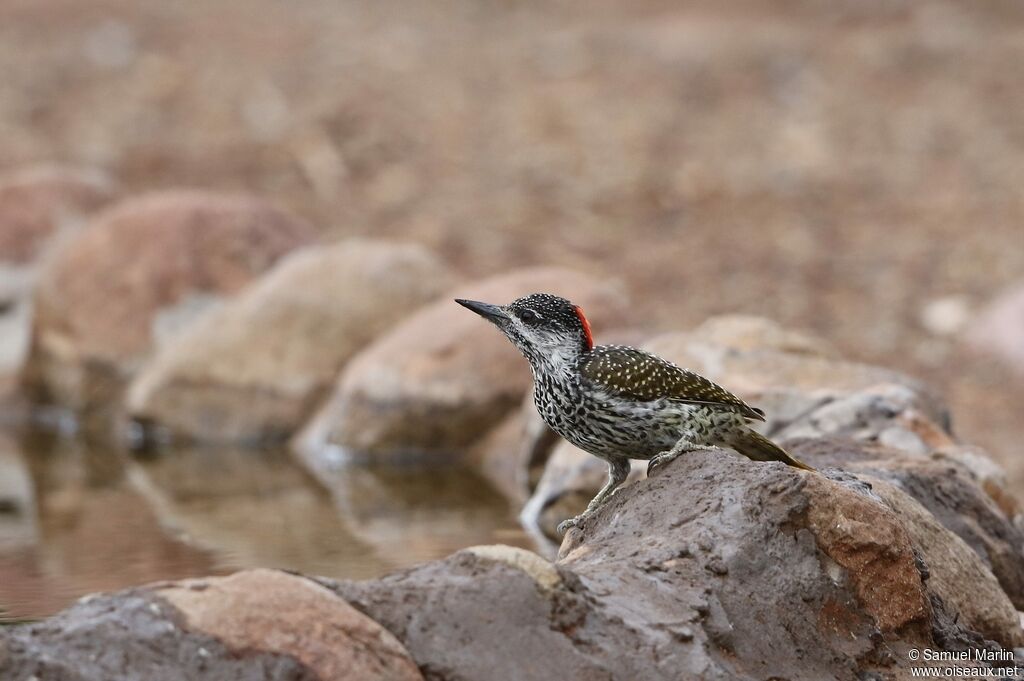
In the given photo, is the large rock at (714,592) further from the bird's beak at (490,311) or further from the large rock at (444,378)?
the large rock at (444,378)

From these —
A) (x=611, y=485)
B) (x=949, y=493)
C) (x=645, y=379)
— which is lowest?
(x=949, y=493)

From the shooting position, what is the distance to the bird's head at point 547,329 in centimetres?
471

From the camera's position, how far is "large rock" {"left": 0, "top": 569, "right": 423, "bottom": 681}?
336cm

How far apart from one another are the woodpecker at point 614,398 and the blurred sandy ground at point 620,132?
508 cm

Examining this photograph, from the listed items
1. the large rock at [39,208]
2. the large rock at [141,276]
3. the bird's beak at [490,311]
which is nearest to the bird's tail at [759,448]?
the bird's beak at [490,311]

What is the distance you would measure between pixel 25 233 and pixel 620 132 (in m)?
4.77

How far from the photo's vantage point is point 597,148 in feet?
43.5

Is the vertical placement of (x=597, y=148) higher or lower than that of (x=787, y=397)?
higher

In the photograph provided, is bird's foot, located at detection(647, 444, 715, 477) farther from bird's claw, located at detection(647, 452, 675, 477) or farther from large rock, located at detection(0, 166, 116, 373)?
large rock, located at detection(0, 166, 116, 373)

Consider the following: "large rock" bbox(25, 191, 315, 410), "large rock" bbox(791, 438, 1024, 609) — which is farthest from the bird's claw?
"large rock" bbox(25, 191, 315, 410)

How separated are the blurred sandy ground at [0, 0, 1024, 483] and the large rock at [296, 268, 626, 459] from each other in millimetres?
1793

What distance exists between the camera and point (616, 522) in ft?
15.1

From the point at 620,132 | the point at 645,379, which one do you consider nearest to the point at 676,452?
the point at 645,379

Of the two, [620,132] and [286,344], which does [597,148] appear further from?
[286,344]
